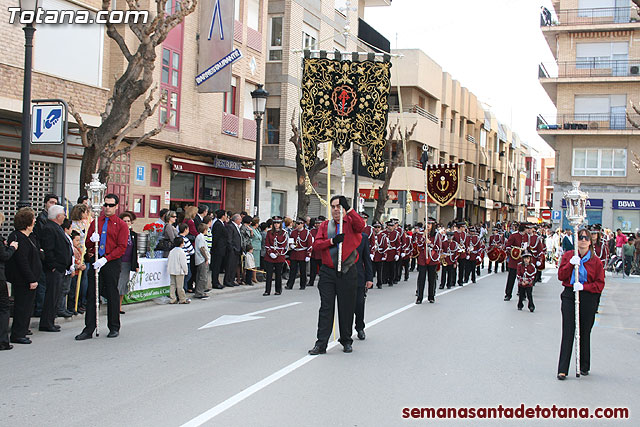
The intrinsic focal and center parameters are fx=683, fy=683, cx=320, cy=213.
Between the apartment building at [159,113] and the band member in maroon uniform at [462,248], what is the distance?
354 inches

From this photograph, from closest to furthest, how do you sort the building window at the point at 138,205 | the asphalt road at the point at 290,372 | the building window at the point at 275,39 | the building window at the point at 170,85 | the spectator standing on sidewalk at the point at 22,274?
the asphalt road at the point at 290,372 → the spectator standing on sidewalk at the point at 22,274 → the building window at the point at 138,205 → the building window at the point at 170,85 → the building window at the point at 275,39

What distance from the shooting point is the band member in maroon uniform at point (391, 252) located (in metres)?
20.3

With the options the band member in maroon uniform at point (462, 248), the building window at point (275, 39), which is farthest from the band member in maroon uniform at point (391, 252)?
the building window at point (275, 39)

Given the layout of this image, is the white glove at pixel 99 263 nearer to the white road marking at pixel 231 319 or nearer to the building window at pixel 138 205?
the white road marking at pixel 231 319

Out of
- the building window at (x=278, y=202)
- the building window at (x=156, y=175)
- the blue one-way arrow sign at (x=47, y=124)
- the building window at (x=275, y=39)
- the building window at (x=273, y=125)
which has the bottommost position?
the building window at (x=278, y=202)

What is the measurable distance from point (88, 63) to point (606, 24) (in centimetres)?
3609

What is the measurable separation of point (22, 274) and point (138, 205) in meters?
12.3

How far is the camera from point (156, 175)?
22469 mm

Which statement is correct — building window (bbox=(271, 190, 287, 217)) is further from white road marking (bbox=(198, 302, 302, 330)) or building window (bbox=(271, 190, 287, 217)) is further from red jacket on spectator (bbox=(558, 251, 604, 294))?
red jacket on spectator (bbox=(558, 251, 604, 294))

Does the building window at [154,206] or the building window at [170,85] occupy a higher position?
the building window at [170,85]

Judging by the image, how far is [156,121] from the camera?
21234mm

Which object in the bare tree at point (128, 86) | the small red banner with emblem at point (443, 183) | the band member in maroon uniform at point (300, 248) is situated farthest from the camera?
the small red banner with emblem at point (443, 183)

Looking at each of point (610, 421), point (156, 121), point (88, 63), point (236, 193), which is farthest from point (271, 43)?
point (610, 421)

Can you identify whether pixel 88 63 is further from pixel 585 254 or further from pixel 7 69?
pixel 585 254
